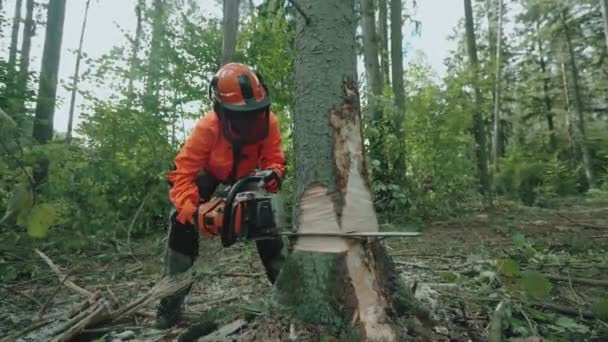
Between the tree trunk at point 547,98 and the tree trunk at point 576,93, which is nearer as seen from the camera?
the tree trunk at point 576,93

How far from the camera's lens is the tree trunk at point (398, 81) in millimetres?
6320

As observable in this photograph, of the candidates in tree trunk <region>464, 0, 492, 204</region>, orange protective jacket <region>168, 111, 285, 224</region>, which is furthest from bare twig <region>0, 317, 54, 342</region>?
tree trunk <region>464, 0, 492, 204</region>

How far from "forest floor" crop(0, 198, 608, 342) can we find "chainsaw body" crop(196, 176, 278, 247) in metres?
0.36

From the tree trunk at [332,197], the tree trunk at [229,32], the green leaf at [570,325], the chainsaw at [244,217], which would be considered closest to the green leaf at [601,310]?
the green leaf at [570,325]

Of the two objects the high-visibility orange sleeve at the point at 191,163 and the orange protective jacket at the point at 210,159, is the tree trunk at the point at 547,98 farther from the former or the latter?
the high-visibility orange sleeve at the point at 191,163

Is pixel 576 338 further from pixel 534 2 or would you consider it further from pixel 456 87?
pixel 534 2

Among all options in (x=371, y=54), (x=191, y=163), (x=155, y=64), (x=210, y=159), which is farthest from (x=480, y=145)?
(x=191, y=163)

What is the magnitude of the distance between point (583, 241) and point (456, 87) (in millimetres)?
3232

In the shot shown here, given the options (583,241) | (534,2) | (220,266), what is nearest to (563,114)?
(534,2)

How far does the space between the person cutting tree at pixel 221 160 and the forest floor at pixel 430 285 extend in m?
0.22

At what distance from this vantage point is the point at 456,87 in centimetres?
650

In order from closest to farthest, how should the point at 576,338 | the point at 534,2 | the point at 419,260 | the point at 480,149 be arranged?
1. the point at 576,338
2. the point at 419,260
3. the point at 480,149
4. the point at 534,2

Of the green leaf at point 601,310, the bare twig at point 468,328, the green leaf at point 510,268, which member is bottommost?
the bare twig at point 468,328

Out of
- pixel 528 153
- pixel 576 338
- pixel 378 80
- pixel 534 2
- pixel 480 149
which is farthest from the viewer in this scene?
pixel 534 2
